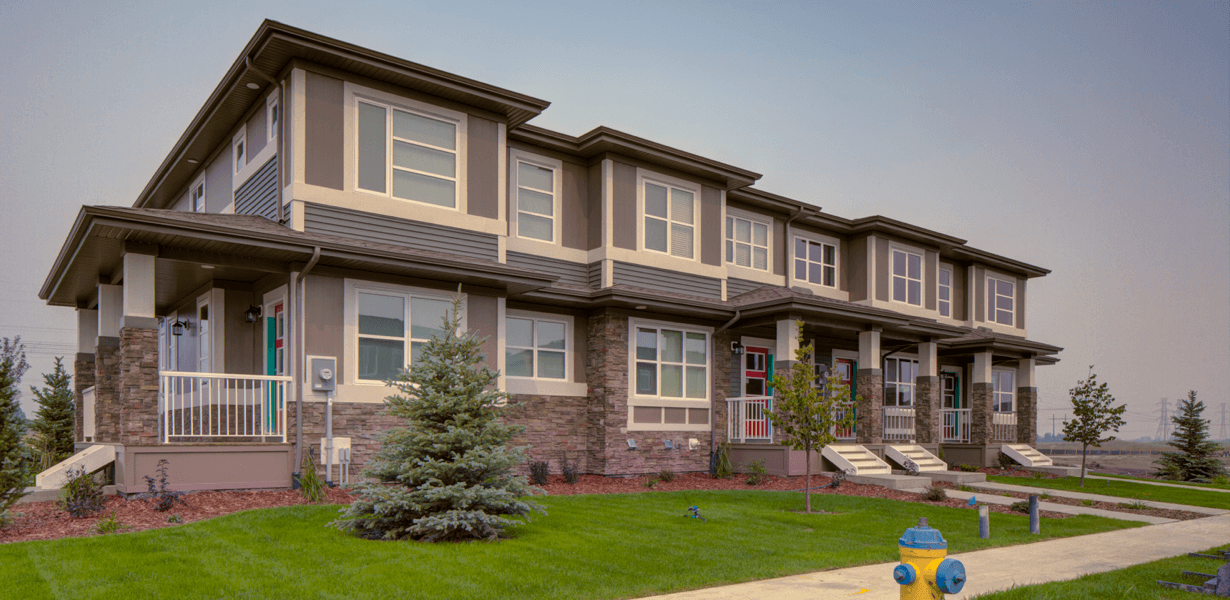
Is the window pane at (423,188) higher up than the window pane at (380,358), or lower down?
higher up

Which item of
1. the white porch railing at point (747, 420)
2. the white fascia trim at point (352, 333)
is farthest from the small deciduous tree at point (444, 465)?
the white porch railing at point (747, 420)

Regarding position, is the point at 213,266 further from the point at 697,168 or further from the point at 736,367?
the point at 736,367

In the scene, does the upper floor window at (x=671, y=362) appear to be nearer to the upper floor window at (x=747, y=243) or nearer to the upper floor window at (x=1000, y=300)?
the upper floor window at (x=747, y=243)

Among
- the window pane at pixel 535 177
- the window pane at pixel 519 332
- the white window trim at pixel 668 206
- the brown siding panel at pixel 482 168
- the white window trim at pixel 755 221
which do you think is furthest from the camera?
the white window trim at pixel 755 221

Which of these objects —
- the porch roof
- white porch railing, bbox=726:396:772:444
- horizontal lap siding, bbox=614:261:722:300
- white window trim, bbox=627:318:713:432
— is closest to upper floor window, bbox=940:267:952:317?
white porch railing, bbox=726:396:772:444

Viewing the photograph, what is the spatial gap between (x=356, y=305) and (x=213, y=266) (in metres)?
2.31

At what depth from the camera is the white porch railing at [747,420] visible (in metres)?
19.7

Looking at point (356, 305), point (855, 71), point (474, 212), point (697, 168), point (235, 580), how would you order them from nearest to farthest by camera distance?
point (235, 580), point (356, 305), point (474, 212), point (697, 168), point (855, 71)

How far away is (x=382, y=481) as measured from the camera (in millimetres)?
9711

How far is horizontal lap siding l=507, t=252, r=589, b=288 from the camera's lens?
17266 mm

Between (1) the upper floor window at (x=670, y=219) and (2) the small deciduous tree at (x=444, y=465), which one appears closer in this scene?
(2) the small deciduous tree at (x=444, y=465)

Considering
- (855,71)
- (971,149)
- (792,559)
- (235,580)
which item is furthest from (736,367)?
(235,580)

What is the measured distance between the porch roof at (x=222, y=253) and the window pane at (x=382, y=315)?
53cm

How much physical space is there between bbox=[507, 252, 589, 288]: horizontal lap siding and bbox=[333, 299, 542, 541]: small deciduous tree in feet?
24.2
